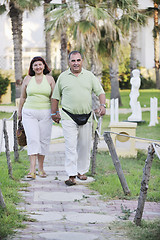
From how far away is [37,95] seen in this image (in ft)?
22.5

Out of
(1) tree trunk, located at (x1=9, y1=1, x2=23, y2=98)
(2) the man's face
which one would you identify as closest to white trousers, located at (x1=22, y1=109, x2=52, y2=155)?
(2) the man's face

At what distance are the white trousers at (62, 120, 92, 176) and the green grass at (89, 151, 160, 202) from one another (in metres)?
0.32

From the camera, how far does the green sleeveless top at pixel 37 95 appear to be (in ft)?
22.5

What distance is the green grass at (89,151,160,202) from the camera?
5780 millimetres

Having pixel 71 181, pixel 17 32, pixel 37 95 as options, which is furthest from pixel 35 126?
pixel 17 32

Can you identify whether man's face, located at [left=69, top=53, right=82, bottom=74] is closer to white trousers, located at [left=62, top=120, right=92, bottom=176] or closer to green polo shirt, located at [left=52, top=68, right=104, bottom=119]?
green polo shirt, located at [left=52, top=68, right=104, bottom=119]

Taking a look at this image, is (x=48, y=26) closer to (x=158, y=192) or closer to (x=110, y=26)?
(x=110, y=26)

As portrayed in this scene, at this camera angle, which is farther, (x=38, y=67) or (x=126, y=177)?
(x=126, y=177)

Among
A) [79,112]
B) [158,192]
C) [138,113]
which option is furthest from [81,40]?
[158,192]

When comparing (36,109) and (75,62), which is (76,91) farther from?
(36,109)

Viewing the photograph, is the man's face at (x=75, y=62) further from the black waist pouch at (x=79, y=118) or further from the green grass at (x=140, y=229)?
the green grass at (x=140, y=229)

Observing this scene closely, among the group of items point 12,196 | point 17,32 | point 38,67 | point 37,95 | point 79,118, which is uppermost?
point 17,32

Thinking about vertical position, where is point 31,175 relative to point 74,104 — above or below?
below

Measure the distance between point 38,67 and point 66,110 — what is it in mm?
839
